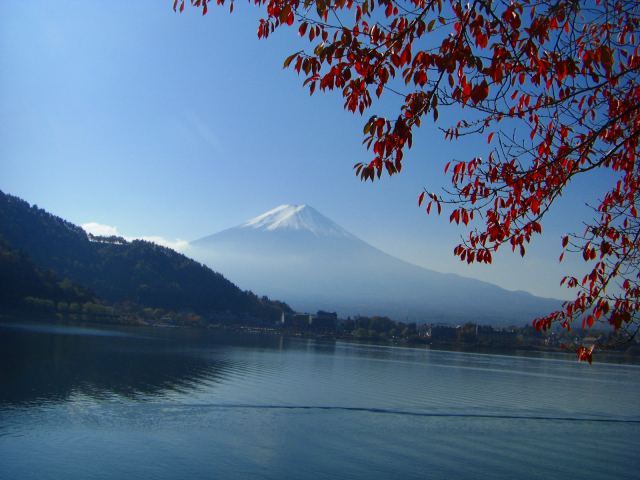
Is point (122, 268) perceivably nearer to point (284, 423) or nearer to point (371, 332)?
point (371, 332)

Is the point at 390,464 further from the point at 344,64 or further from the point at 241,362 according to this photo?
the point at 241,362

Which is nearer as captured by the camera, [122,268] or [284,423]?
[284,423]

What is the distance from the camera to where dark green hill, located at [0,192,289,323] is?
37.5m

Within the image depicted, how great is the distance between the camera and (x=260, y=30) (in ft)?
8.76

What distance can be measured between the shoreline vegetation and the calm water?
17.4 meters

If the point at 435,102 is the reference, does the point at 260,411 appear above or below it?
below

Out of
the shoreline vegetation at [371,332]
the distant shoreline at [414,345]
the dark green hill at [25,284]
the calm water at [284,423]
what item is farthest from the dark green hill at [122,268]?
the calm water at [284,423]

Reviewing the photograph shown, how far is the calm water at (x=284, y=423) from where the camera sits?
6887mm

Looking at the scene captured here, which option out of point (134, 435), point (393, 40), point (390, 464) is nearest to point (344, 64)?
point (393, 40)

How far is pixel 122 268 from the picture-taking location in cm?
4159

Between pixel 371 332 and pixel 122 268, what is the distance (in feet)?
61.7

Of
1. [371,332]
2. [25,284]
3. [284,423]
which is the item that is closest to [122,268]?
[25,284]

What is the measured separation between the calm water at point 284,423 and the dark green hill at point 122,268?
21991 millimetres

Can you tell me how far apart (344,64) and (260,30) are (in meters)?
0.52
